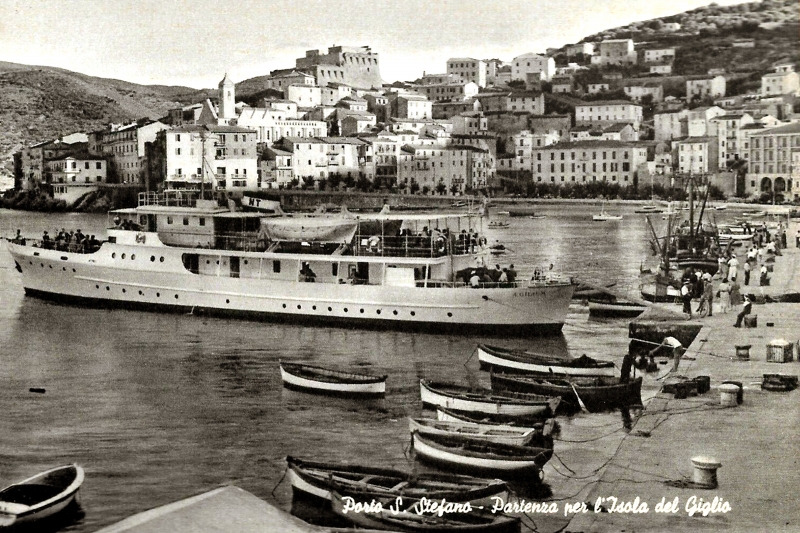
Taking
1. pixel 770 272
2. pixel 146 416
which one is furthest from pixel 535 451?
pixel 770 272

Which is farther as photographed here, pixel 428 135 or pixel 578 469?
pixel 428 135

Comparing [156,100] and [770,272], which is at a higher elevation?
[156,100]

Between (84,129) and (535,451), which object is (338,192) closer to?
(84,129)

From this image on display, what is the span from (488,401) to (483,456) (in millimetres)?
1047

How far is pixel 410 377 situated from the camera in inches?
315

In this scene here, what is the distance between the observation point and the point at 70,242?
1219 centimetres

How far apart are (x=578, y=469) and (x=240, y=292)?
6302 millimetres

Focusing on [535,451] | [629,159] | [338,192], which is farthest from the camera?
[629,159]

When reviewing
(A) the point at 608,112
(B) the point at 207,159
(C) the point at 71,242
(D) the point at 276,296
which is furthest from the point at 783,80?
(A) the point at 608,112

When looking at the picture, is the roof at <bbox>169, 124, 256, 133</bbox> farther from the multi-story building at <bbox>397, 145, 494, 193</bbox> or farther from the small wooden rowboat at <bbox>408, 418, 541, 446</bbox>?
the multi-story building at <bbox>397, 145, 494, 193</bbox>

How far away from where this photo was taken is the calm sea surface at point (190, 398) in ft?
17.8

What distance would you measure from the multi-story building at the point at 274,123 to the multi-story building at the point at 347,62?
2.37 meters

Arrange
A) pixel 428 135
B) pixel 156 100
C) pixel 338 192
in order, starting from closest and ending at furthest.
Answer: pixel 156 100 < pixel 338 192 < pixel 428 135
